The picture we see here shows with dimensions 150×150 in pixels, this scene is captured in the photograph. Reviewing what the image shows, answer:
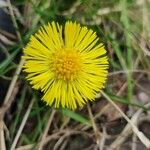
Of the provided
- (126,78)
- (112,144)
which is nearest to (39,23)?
(126,78)

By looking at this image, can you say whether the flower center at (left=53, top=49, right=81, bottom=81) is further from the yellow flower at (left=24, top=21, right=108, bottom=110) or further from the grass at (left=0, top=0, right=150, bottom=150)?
the grass at (left=0, top=0, right=150, bottom=150)

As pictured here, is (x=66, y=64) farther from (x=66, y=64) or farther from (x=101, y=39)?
(x=101, y=39)

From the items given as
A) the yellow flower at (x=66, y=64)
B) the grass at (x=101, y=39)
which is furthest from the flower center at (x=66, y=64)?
the grass at (x=101, y=39)

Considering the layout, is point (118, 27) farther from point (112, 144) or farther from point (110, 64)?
point (112, 144)

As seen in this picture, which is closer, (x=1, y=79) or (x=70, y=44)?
(x=70, y=44)

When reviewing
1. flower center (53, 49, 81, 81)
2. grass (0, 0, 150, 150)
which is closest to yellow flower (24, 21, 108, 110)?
flower center (53, 49, 81, 81)

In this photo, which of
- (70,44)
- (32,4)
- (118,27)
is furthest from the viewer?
(118,27)

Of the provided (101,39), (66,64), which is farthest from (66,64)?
(101,39)
